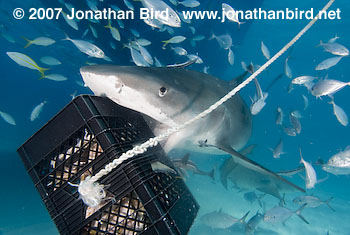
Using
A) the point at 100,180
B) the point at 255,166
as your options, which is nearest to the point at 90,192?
the point at 100,180

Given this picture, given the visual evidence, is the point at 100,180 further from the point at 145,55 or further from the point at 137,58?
the point at 145,55

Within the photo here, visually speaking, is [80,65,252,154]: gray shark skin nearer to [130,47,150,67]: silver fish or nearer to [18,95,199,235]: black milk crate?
[18,95,199,235]: black milk crate

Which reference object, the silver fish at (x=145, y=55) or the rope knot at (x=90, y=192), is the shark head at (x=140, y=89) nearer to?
the rope knot at (x=90, y=192)

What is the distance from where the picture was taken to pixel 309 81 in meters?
7.93

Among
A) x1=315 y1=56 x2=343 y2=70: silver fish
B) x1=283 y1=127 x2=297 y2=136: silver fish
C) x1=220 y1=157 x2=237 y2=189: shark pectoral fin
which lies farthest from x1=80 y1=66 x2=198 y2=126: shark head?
x1=315 y1=56 x2=343 y2=70: silver fish

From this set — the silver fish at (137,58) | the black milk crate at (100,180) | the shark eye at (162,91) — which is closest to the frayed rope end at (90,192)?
the black milk crate at (100,180)

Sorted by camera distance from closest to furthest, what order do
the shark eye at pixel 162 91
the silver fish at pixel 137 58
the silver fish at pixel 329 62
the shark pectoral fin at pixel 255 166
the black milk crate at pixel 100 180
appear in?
the black milk crate at pixel 100 180 < the shark eye at pixel 162 91 < the shark pectoral fin at pixel 255 166 < the silver fish at pixel 137 58 < the silver fish at pixel 329 62

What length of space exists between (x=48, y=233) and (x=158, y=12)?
8744mm

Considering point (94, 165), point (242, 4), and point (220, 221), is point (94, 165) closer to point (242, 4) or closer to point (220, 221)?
point (220, 221)

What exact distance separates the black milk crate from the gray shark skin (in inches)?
13.9

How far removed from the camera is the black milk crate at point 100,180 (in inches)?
54.7

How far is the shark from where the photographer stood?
2056mm

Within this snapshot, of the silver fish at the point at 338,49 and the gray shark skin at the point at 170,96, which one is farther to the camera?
the silver fish at the point at 338,49

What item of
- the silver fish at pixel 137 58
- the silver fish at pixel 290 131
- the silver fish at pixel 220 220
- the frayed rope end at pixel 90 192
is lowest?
the silver fish at pixel 220 220
